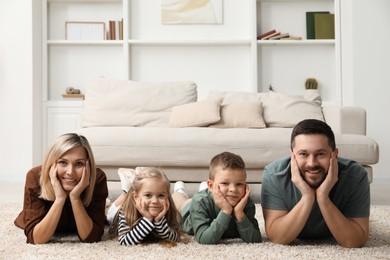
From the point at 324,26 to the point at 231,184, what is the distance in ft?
13.1

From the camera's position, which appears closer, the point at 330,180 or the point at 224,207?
the point at 330,180

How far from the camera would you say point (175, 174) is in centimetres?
346

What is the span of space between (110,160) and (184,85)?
1183mm

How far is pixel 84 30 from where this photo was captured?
5820 mm

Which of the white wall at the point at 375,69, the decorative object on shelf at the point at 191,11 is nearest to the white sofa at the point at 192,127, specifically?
the white wall at the point at 375,69

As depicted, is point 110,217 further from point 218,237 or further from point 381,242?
point 381,242

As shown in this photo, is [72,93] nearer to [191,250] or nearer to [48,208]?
[48,208]

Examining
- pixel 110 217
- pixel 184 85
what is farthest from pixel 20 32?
pixel 110 217

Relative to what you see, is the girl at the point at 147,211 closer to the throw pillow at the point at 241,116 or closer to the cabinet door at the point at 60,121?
the throw pillow at the point at 241,116

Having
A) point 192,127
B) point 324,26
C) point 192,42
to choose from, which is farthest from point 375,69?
point 192,127

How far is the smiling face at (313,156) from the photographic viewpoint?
1.90 m

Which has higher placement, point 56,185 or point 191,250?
point 56,185

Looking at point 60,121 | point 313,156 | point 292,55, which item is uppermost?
point 292,55

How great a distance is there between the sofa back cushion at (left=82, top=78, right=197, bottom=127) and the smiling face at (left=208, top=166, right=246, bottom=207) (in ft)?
7.15
